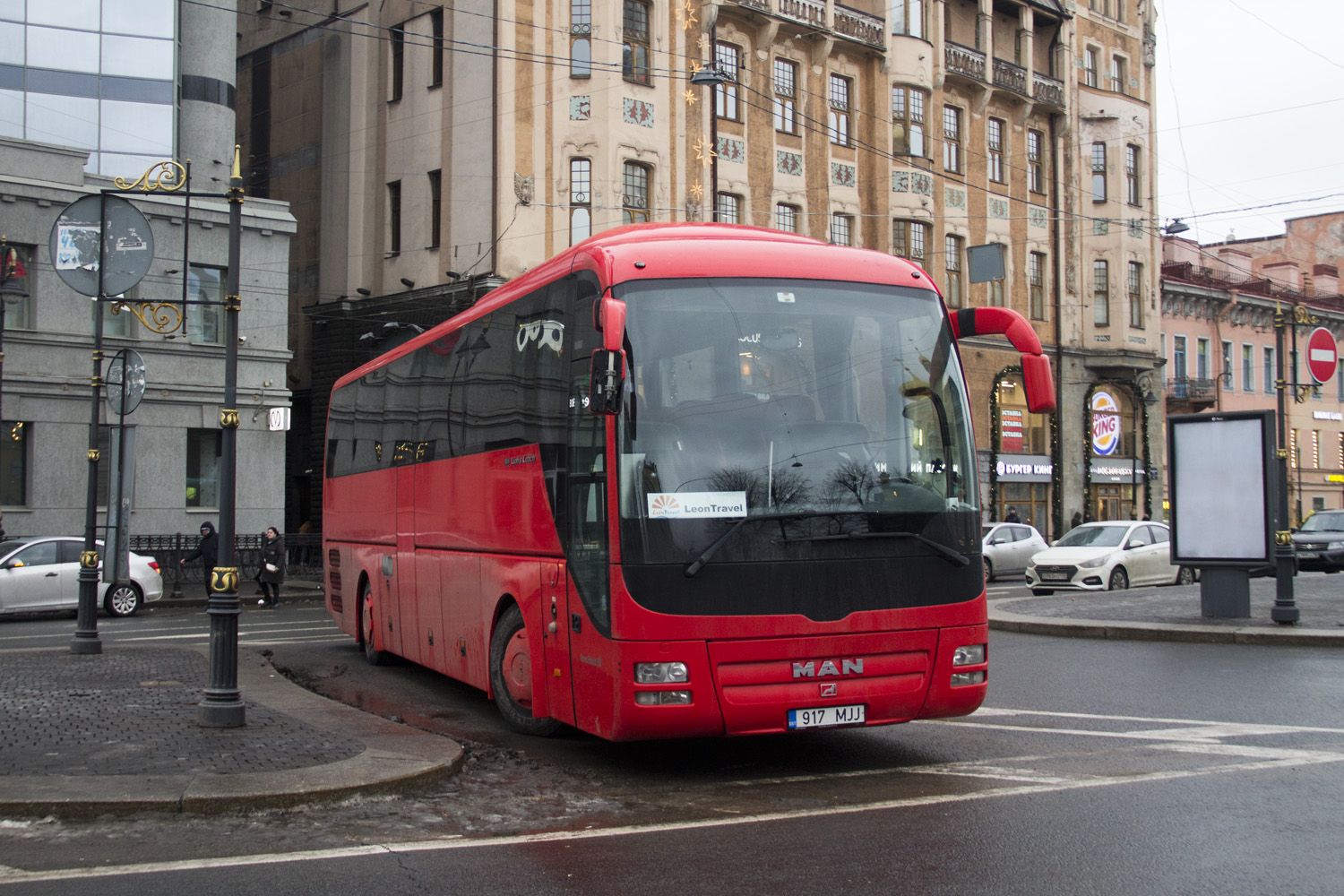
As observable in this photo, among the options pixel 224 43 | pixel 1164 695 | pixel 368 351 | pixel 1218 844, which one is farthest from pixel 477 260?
pixel 1218 844

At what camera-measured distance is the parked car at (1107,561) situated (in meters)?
25.5

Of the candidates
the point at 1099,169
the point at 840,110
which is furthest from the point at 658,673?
the point at 1099,169

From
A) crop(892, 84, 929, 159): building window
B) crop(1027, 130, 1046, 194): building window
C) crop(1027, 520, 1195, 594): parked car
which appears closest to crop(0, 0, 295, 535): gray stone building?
crop(1027, 520, 1195, 594): parked car

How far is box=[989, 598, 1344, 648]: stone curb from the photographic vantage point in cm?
1543

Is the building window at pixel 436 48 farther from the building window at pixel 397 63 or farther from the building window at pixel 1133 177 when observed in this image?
the building window at pixel 1133 177

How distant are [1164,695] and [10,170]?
27.0 metres

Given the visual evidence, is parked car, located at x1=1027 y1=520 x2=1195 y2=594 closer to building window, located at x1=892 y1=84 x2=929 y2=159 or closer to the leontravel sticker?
building window, located at x1=892 y1=84 x2=929 y2=159

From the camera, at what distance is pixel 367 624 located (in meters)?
14.7

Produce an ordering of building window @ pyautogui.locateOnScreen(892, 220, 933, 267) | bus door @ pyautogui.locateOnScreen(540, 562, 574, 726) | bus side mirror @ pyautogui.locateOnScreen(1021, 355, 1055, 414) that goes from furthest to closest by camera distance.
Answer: building window @ pyautogui.locateOnScreen(892, 220, 933, 267) → bus side mirror @ pyautogui.locateOnScreen(1021, 355, 1055, 414) → bus door @ pyautogui.locateOnScreen(540, 562, 574, 726)

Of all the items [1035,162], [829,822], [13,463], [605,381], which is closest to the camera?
[829,822]

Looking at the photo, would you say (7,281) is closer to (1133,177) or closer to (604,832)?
(604,832)

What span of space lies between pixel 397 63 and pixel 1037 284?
951 inches

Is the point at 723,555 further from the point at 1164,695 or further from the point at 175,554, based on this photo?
the point at 175,554

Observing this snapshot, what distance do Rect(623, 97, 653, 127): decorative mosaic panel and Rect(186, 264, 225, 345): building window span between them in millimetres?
10853
